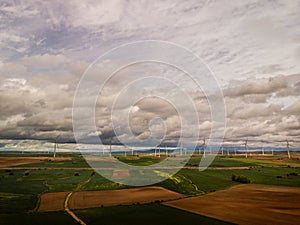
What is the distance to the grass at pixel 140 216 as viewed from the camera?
4606cm

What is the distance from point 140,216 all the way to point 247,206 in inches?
952

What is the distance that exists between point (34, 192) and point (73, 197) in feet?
44.9

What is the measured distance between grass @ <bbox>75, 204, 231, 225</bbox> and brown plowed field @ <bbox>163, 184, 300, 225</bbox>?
12.0ft

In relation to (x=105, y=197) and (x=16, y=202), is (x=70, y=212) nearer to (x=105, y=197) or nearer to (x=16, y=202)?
(x=16, y=202)

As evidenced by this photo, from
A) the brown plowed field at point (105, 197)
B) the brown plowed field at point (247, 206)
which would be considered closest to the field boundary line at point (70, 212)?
the brown plowed field at point (105, 197)

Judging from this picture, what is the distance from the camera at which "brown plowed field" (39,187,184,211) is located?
60.6 m

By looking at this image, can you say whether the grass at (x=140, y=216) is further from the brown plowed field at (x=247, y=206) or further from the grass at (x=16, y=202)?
the grass at (x=16, y=202)

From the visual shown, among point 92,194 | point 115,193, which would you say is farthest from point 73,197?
point 115,193

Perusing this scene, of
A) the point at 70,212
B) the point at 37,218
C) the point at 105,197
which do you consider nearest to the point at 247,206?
the point at 105,197

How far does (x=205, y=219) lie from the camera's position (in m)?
48.2

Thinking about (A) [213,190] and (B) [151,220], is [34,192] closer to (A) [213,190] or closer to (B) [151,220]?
(B) [151,220]

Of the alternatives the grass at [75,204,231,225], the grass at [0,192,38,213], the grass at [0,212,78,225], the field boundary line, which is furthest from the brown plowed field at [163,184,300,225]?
the grass at [0,192,38,213]

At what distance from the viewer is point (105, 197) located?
232 feet

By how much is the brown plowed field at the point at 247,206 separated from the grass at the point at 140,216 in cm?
365
